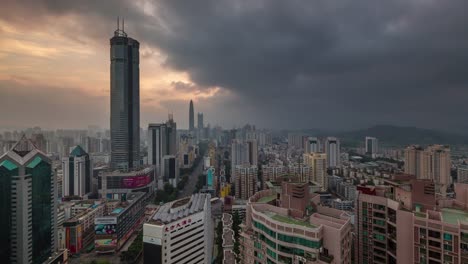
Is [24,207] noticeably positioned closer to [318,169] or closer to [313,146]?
[318,169]

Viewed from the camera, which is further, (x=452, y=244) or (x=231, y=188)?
(x=231, y=188)

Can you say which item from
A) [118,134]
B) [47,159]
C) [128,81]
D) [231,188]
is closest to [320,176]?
[231,188]

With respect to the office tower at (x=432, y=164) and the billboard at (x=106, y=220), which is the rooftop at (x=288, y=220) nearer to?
the billboard at (x=106, y=220)

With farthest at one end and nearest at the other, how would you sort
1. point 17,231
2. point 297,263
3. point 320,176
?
point 320,176
point 17,231
point 297,263

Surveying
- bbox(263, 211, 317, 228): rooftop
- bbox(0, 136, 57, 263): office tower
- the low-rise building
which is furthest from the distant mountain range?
bbox(0, 136, 57, 263): office tower

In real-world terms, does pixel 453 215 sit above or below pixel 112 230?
above

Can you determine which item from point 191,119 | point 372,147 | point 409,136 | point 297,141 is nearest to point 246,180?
point 372,147

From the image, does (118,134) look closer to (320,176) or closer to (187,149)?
(187,149)
